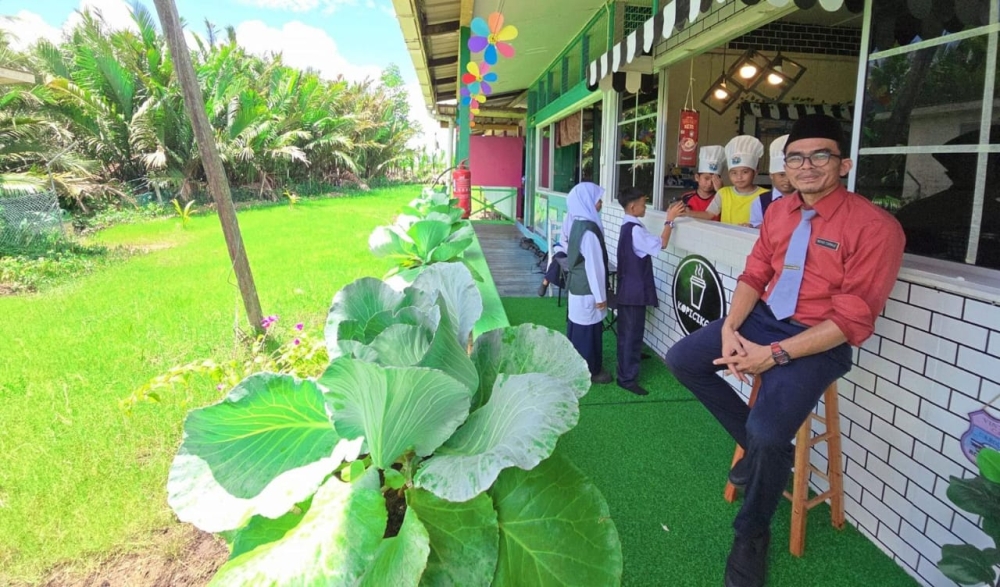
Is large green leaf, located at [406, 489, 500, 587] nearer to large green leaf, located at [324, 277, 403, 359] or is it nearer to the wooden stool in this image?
large green leaf, located at [324, 277, 403, 359]

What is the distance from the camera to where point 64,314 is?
6234 millimetres

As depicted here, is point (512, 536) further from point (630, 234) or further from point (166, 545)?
point (630, 234)

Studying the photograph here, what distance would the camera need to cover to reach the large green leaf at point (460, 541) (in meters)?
0.75

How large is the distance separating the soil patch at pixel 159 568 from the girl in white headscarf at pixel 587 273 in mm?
2468

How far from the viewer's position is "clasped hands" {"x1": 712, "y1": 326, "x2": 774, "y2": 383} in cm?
202

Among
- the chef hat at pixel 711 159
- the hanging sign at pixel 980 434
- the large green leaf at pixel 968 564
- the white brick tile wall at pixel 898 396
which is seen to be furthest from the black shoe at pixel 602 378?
the large green leaf at pixel 968 564

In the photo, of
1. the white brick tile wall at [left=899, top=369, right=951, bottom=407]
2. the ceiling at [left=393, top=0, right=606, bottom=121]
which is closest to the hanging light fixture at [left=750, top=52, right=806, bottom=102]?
the ceiling at [left=393, top=0, right=606, bottom=121]

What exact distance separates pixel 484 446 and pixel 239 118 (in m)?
21.6

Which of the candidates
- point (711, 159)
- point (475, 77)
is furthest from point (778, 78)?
point (475, 77)

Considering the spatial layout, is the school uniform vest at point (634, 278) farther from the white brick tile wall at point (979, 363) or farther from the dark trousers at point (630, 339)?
the white brick tile wall at point (979, 363)

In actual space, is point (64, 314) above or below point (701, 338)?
below

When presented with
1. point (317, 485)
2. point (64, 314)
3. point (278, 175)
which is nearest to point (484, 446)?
point (317, 485)

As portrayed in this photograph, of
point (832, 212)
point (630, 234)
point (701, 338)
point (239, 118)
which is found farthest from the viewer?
point (239, 118)

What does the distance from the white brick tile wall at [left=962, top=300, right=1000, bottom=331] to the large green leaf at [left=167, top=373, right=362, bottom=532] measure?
204 cm
